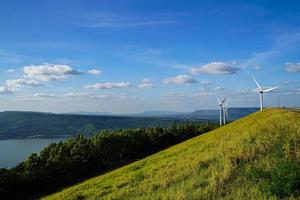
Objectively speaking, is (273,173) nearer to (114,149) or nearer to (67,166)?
(67,166)

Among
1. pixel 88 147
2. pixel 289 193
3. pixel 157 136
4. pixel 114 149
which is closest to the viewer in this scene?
pixel 289 193

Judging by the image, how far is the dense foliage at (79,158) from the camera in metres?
82.6

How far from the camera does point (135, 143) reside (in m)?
119

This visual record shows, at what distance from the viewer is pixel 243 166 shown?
18.5 m

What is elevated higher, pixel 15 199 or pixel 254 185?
pixel 254 185

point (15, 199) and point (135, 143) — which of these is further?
point (135, 143)

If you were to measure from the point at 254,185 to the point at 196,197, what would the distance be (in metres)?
2.34

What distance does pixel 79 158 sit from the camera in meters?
98.8

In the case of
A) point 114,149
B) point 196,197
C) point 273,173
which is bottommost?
point 114,149

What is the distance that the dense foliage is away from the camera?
8262cm

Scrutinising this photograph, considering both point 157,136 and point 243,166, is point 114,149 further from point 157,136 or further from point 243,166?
point 243,166

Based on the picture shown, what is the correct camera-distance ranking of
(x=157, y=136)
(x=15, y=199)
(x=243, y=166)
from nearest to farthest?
(x=243, y=166), (x=15, y=199), (x=157, y=136)

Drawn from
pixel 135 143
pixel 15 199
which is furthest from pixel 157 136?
pixel 15 199

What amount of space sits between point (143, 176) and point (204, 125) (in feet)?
398
